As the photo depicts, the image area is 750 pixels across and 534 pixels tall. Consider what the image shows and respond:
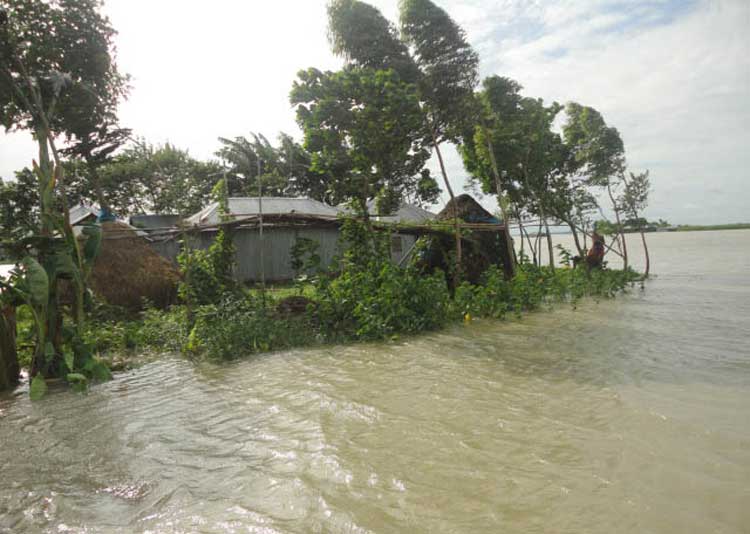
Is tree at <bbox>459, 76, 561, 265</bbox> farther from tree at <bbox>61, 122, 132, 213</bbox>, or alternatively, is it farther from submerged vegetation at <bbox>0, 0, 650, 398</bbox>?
tree at <bbox>61, 122, 132, 213</bbox>

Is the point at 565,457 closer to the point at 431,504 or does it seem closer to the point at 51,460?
the point at 431,504

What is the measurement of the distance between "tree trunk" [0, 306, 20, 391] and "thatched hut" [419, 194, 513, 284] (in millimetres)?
7355

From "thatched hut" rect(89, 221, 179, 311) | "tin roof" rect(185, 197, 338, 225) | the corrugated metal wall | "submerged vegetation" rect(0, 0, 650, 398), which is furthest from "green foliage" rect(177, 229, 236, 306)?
"tin roof" rect(185, 197, 338, 225)

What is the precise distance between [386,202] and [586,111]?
10.6 metres

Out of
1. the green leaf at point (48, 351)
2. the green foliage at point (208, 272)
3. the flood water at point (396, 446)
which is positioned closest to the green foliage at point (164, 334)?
the green foliage at point (208, 272)

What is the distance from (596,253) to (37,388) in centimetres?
1529

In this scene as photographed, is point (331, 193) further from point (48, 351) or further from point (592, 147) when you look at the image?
point (592, 147)

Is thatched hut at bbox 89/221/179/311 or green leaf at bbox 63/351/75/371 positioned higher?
thatched hut at bbox 89/221/179/311

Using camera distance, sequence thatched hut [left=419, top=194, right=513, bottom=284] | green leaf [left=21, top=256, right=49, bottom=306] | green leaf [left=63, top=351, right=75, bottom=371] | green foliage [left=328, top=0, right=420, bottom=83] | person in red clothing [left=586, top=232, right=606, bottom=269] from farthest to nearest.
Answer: person in red clothing [left=586, top=232, right=606, bottom=269], thatched hut [left=419, top=194, right=513, bottom=284], green foliage [left=328, top=0, right=420, bottom=83], green leaf [left=63, top=351, right=75, bottom=371], green leaf [left=21, top=256, right=49, bottom=306]

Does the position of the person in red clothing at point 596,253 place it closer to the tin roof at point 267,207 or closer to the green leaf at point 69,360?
the tin roof at point 267,207

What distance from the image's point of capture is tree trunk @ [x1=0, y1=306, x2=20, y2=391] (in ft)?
16.7

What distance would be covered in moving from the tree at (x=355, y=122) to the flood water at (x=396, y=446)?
4.31 m

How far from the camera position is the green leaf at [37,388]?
15.4ft

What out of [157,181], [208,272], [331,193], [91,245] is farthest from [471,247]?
[157,181]
